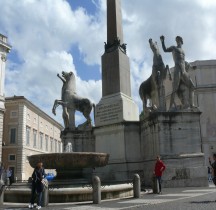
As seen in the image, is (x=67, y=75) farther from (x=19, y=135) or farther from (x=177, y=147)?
(x=19, y=135)

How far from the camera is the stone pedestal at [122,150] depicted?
592 inches

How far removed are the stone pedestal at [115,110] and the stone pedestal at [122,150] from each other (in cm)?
35

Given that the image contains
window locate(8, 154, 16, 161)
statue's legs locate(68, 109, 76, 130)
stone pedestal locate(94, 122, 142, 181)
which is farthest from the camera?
window locate(8, 154, 16, 161)

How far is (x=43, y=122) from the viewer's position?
5944 centimetres

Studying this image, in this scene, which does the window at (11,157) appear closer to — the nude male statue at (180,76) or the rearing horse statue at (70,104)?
the rearing horse statue at (70,104)

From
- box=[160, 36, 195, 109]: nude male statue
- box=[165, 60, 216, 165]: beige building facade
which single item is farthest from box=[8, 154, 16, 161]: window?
box=[160, 36, 195, 109]: nude male statue

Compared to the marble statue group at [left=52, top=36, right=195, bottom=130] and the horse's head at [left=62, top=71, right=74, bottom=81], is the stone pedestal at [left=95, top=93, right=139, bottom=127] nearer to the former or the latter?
the marble statue group at [left=52, top=36, right=195, bottom=130]

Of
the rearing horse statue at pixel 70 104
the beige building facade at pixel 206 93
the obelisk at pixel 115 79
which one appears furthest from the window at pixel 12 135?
the obelisk at pixel 115 79

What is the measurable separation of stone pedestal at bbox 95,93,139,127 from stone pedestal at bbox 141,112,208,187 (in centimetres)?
155

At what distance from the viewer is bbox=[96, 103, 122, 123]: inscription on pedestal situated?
15.7m

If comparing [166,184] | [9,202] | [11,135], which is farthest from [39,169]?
[11,135]

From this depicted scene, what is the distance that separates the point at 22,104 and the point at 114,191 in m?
41.3

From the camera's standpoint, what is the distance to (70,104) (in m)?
18.2

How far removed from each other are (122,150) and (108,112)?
2016 millimetres
